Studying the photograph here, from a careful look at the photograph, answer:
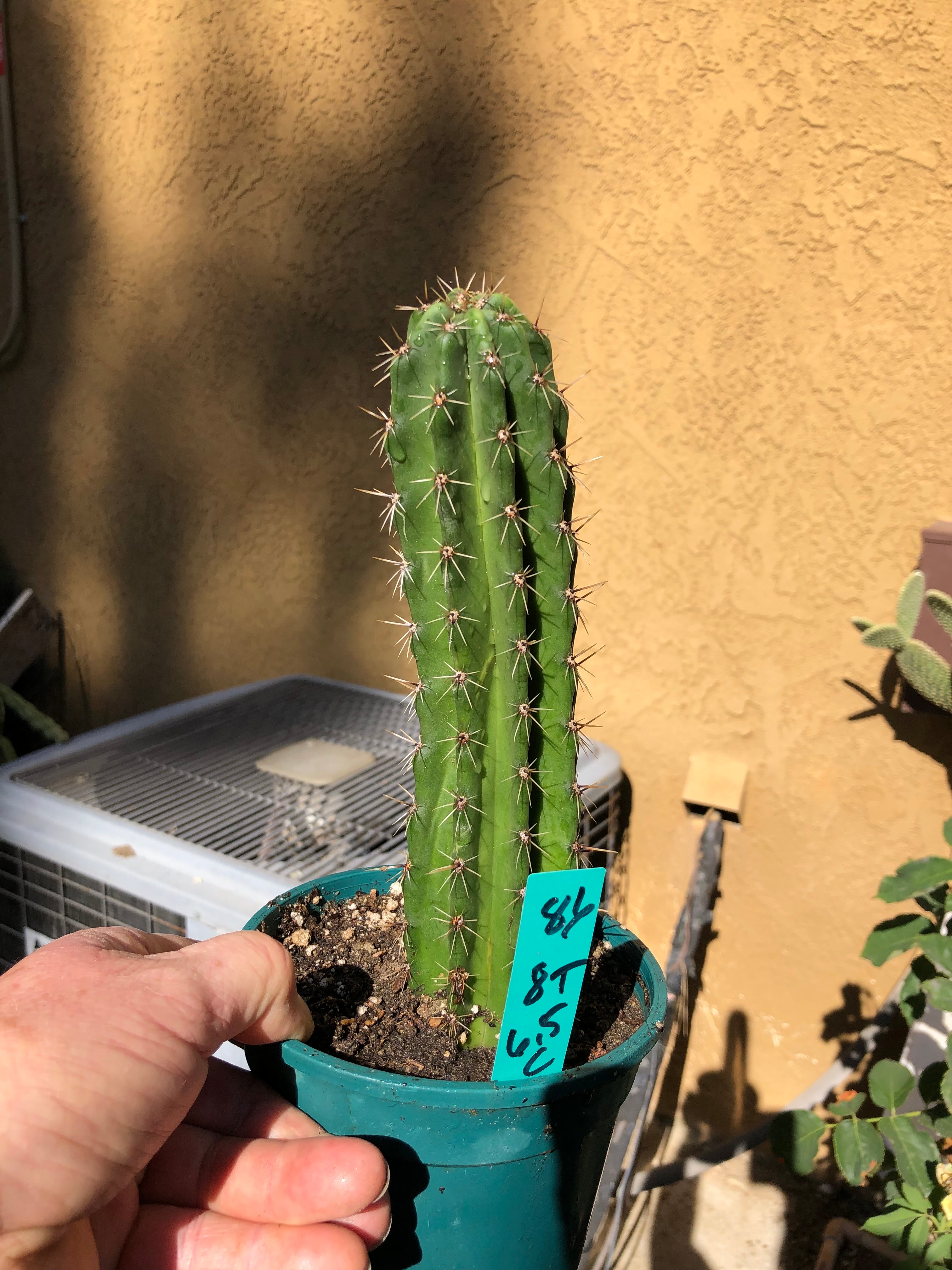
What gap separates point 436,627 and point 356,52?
1.72 metres

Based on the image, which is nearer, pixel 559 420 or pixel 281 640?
pixel 559 420

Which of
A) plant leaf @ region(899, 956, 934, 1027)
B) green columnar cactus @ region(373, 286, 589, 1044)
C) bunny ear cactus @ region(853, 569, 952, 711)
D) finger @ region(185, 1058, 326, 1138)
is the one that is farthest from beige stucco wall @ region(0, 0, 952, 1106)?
finger @ region(185, 1058, 326, 1138)

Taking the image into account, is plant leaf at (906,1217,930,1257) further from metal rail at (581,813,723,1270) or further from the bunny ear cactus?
the bunny ear cactus

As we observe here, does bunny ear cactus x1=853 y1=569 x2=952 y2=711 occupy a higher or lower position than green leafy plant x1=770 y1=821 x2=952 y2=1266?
higher

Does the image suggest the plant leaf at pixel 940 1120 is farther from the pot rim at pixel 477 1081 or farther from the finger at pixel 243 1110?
the finger at pixel 243 1110

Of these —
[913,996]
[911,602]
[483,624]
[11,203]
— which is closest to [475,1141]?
[483,624]

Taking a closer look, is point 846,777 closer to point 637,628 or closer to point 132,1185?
point 637,628

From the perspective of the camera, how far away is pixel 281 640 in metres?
2.29

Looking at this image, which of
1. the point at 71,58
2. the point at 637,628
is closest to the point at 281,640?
the point at 637,628

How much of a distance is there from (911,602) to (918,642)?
0.23ft

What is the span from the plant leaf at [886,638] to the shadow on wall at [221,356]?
104cm

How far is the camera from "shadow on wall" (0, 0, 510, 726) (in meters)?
1.99

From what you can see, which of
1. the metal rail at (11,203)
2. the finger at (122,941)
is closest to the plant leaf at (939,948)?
the finger at (122,941)

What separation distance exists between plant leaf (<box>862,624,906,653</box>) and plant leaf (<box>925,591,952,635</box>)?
0.06 metres
